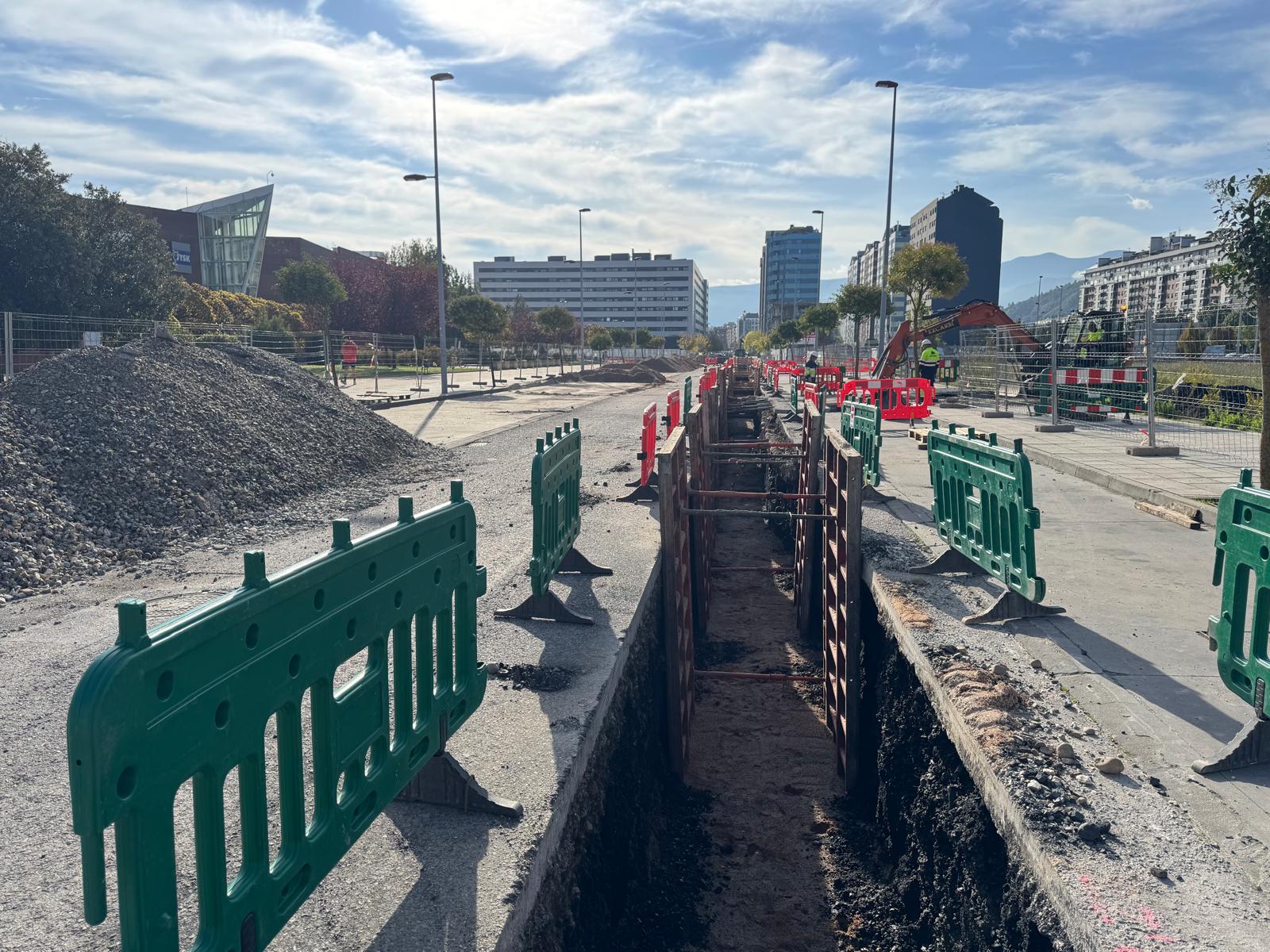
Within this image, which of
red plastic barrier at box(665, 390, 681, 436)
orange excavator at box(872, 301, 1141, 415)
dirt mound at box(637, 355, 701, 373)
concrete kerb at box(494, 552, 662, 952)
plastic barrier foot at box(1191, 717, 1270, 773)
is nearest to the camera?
concrete kerb at box(494, 552, 662, 952)

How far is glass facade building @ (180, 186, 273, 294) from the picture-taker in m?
72.2

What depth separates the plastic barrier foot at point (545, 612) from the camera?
5551mm

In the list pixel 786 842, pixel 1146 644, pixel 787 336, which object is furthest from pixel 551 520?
pixel 787 336

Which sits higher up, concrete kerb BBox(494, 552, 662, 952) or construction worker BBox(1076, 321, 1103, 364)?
construction worker BBox(1076, 321, 1103, 364)

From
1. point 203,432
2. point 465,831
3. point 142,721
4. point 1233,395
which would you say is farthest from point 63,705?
point 1233,395

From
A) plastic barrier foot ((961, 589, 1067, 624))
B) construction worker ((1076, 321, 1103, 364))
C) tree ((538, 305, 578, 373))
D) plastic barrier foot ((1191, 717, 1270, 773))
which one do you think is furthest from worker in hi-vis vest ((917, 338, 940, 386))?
tree ((538, 305, 578, 373))

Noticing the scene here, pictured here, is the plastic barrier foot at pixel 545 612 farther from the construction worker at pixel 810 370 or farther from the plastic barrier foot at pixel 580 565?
the construction worker at pixel 810 370

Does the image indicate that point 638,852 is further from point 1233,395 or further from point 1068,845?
point 1233,395

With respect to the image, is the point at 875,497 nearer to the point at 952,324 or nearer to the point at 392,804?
the point at 392,804

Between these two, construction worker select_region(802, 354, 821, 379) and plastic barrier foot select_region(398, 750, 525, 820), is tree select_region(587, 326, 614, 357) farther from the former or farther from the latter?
plastic barrier foot select_region(398, 750, 525, 820)

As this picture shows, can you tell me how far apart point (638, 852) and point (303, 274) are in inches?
1875

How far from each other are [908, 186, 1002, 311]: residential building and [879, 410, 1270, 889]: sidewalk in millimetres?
138782

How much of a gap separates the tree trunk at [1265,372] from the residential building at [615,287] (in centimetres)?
16494

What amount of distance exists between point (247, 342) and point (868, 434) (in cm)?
2188
